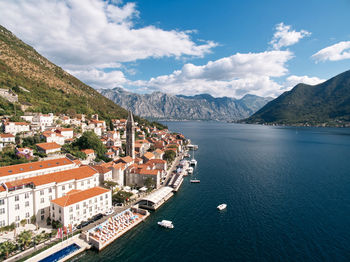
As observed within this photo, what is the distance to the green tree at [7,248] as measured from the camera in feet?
83.1

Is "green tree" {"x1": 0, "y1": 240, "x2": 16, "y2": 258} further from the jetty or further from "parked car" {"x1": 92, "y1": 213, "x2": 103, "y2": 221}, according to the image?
"parked car" {"x1": 92, "y1": 213, "x2": 103, "y2": 221}

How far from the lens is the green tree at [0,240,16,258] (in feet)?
83.1

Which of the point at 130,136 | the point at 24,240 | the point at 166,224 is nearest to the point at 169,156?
the point at 130,136

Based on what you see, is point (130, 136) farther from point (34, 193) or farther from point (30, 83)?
point (30, 83)

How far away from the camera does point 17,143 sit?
58438 millimetres

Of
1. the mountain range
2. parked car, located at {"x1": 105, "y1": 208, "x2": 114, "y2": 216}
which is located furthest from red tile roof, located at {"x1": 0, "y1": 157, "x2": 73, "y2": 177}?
the mountain range

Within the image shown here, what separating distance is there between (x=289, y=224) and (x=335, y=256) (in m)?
9.04

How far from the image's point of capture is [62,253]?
2802 cm

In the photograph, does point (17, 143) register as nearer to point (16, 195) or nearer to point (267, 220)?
point (16, 195)

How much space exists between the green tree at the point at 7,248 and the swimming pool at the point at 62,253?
4530 millimetres

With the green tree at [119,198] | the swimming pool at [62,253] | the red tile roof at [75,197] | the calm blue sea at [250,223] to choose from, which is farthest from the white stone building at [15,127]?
the calm blue sea at [250,223]

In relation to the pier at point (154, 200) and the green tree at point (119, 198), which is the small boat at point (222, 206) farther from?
the green tree at point (119, 198)

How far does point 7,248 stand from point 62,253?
6750mm

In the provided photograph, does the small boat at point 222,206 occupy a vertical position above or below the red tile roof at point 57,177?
below
